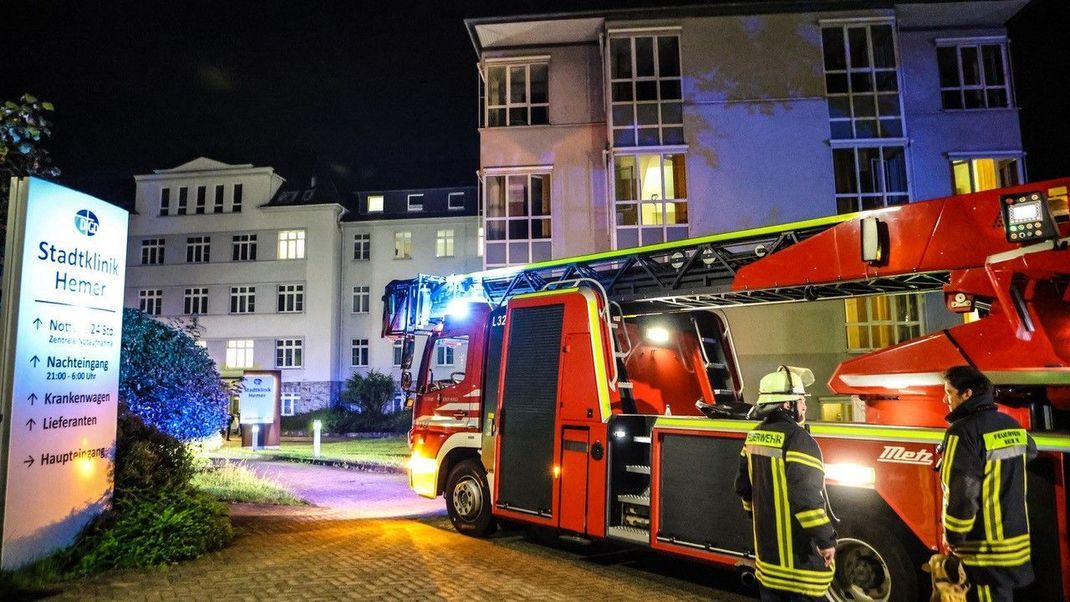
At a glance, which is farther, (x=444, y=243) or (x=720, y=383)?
(x=444, y=243)

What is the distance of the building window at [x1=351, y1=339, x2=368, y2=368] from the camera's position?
38094 millimetres

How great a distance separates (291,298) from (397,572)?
33.1 m

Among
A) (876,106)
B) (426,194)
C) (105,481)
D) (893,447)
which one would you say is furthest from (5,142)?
(426,194)

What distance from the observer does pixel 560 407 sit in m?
7.83

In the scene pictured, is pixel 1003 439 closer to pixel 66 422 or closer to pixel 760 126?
pixel 66 422

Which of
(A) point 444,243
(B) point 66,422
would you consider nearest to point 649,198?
(B) point 66,422

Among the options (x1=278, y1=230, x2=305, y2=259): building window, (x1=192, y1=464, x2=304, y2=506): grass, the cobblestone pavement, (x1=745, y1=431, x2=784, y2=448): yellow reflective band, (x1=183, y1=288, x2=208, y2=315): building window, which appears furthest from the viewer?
(x1=183, y1=288, x2=208, y2=315): building window

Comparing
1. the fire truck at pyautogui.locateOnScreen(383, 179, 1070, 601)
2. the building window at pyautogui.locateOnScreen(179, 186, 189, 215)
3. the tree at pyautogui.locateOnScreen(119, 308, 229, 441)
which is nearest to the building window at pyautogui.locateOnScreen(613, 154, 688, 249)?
the fire truck at pyautogui.locateOnScreen(383, 179, 1070, 601)

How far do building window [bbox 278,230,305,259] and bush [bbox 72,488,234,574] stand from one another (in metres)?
31.7

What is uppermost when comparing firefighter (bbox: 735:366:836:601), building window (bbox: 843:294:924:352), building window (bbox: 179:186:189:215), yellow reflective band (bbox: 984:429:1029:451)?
building window (bbox: 179:186:189:215)

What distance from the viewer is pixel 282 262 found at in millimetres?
38156

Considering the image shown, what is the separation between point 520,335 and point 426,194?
32.7m

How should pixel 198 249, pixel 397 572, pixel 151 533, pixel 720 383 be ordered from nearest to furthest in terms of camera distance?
pixel 397 572 → pixel 151 533 → pixel 720 383 → pixel 198 249

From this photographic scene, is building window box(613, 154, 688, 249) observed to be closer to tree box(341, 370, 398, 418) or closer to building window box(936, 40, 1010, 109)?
building window box(936, 40, 1010, 109)
